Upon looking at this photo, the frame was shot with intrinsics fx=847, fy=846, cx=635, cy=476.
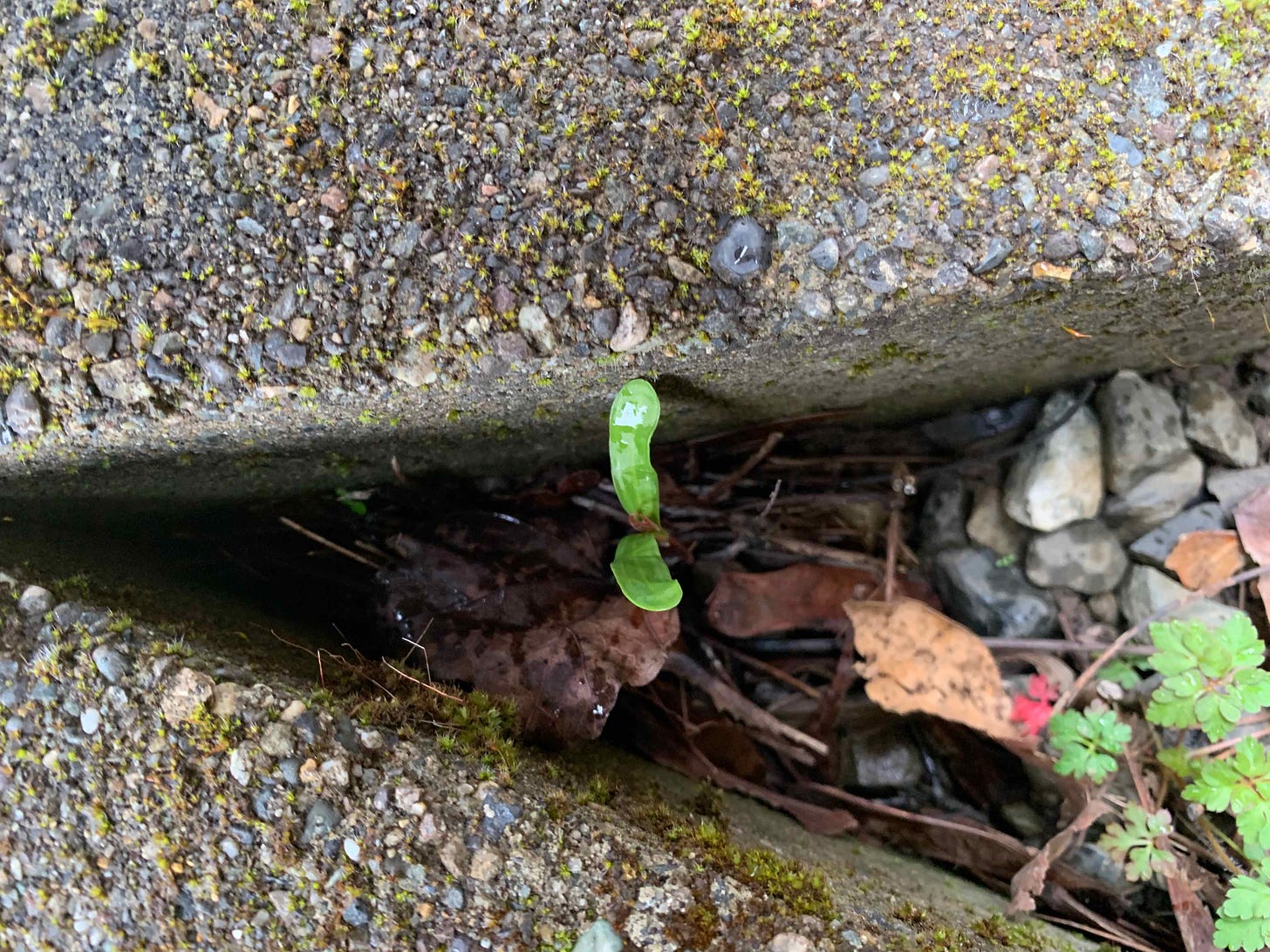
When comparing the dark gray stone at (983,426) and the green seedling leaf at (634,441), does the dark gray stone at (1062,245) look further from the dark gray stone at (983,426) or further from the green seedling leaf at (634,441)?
the dark gray stone at (983,426)

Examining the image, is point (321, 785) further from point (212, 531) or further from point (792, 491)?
point (792, 491)

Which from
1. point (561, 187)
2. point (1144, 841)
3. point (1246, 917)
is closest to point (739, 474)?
point (561, 187)

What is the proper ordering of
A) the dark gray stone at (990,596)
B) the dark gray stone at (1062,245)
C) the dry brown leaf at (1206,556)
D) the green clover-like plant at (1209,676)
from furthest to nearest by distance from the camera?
the dark gray stone at (990,596)
the dry brown leaf at (1206,556)
the green clover-like plant at (1209,676)
the dark gray stone at (1062,245)

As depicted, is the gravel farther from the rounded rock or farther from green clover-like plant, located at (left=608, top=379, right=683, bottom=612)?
the rounded rock

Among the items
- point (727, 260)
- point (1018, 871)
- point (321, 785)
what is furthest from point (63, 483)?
point (1018, 871)

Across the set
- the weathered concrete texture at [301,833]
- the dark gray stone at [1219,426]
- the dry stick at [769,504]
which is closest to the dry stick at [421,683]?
the weathered concrete texture at [301,833]

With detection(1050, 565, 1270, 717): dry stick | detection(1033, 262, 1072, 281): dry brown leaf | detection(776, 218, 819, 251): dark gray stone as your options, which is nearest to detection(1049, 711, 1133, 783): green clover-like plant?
detection(1050, 565, 1270, 717): dry stick
